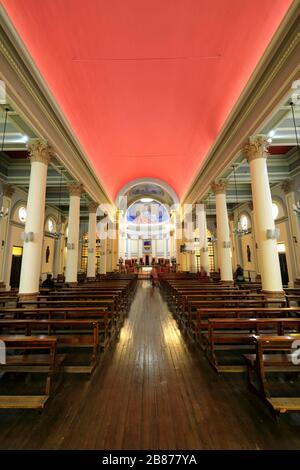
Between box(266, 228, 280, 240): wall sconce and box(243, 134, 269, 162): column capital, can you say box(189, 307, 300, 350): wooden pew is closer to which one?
box(266, 228, 280, 240): wall sconce

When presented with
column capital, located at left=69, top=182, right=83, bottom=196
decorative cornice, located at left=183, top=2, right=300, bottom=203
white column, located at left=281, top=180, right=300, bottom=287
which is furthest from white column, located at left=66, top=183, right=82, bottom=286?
white column, located at left=281, top=180, right=300, bottom=287

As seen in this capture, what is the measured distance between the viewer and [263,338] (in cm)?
219

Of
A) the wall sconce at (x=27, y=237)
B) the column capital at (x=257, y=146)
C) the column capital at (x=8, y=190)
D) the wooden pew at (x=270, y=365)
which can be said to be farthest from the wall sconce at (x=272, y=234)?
the column capital at (x=8, y=190)

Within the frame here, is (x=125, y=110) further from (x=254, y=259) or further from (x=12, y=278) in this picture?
(x=254, y=259)

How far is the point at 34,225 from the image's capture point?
207 inches

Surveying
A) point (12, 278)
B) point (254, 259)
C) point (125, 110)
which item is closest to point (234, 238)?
point (254, 259)

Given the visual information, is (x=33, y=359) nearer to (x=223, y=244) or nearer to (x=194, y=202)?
(x=223, y=244)

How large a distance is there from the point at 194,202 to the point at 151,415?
10615 millimetres

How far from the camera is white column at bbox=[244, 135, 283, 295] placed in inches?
201

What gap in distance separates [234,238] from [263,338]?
1450cm

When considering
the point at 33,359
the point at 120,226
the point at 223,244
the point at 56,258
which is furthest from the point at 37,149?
the point at 120,226

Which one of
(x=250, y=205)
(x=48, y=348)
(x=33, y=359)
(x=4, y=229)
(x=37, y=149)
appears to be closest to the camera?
(x=33, y=359)

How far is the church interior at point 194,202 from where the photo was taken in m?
1.94

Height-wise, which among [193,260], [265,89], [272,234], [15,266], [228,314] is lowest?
[228,314]
